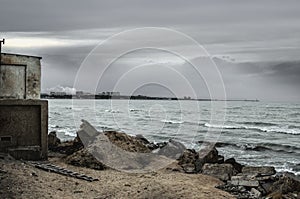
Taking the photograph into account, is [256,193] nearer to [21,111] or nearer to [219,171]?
[219,171]

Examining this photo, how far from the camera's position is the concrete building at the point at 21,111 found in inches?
632

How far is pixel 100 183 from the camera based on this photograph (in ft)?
46.1

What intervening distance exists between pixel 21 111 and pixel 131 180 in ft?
16.1

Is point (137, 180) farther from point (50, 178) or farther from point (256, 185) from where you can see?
point (256, 185)

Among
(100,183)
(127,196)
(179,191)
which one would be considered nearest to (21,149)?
(100,183)

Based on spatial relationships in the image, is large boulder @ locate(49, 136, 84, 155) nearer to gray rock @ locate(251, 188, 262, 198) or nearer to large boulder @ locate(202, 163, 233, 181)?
large boulder @ locate(202, 163, 233, 181)

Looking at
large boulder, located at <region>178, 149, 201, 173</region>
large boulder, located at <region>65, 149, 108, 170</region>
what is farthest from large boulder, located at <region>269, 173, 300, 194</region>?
large boulder, located at <region>65, 149, 108, 170</region>

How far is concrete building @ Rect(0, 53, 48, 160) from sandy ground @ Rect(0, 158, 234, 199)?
128cm

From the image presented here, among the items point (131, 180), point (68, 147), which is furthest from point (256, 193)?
point (68, 147)

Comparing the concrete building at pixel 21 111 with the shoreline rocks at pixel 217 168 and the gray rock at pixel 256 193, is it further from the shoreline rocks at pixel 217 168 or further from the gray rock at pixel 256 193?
the gray rock at pixel 256 193

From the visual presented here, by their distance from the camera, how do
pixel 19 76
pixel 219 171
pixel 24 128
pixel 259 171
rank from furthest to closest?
pixel 259 171 → pixel 219 171 → pixel 19 76 → pixel 24 128

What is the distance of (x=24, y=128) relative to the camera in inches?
644

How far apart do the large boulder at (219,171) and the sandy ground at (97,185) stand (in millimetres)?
898

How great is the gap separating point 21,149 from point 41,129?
1.04 metres
